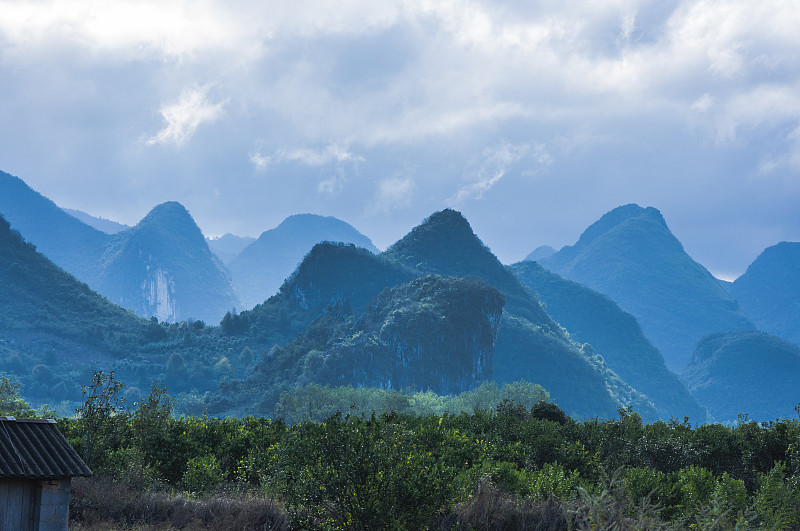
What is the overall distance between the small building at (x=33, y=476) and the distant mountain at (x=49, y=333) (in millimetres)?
168683

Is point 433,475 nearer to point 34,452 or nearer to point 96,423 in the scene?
point 34,452

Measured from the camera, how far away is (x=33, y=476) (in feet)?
41.0

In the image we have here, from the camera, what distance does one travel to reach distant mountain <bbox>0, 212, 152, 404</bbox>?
→ 547 ft

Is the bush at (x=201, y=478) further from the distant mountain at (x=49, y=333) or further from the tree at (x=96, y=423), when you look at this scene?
the distant mountain at (x=49, y=333)

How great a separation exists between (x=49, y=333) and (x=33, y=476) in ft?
631

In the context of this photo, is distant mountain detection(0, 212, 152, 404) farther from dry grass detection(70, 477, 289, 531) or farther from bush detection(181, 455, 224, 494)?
dry grass detection(70, 477, 289, 531)

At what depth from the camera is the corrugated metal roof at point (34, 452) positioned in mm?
12422

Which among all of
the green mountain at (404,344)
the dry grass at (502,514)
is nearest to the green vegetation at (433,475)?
the dry grass at (502,514)

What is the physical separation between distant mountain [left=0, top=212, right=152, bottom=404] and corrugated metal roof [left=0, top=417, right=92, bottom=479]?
168 meters

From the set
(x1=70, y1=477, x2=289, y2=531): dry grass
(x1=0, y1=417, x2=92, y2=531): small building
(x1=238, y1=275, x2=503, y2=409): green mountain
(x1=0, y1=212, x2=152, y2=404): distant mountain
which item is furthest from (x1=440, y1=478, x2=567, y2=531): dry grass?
(x1=0, y1=212, x2=152, y2=404): distant mountain

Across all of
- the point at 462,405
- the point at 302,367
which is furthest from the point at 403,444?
the point at 302,367

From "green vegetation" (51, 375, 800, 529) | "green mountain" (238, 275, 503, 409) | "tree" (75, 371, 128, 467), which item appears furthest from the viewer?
"green mountain" (238, 275, 503, 409)

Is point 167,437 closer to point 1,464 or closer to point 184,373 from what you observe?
point 1,464

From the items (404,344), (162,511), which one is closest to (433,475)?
(162,511)
